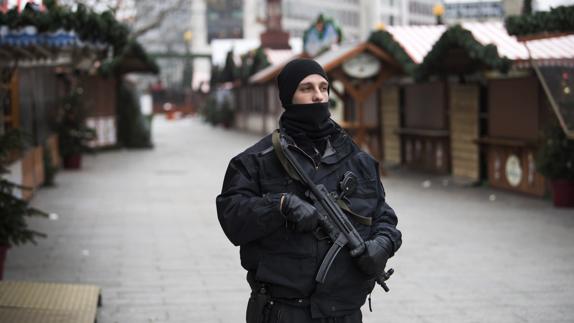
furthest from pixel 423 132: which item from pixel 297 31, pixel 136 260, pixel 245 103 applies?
pixel 297 31

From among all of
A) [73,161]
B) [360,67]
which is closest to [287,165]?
[360,67]

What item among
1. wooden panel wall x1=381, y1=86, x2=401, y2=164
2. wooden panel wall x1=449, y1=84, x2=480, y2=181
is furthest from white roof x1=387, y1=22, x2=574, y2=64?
wooden panel wall x1=381, y1=86, x2=401, y2=164

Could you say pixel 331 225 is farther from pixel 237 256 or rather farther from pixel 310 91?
pixel 237 256

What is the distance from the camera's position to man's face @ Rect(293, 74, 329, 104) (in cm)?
393

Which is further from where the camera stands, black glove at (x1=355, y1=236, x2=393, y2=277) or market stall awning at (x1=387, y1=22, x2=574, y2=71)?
market stall awning at (x1=387, y1=22, x2=574, y2=71)

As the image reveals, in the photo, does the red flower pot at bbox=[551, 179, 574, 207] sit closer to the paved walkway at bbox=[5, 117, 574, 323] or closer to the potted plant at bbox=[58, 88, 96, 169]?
the paved walkway at bbox=[5, 117, 574, 323]

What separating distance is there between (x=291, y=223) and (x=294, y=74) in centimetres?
60

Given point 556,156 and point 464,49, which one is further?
point 464,49

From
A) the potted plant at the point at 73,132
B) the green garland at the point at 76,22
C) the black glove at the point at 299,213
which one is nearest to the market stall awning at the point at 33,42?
the green garland at the point at 76,22

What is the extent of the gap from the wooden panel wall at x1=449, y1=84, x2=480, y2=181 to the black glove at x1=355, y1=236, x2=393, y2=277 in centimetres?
1356

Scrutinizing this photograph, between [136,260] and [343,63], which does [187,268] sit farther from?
[343,63]

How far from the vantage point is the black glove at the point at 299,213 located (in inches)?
145

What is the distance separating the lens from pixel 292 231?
3902 millimetres

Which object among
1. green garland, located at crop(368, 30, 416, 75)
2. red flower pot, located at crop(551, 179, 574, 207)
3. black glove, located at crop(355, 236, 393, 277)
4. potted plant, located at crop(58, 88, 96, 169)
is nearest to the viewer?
black glove, located at crop(355, 236, 393, 277)
